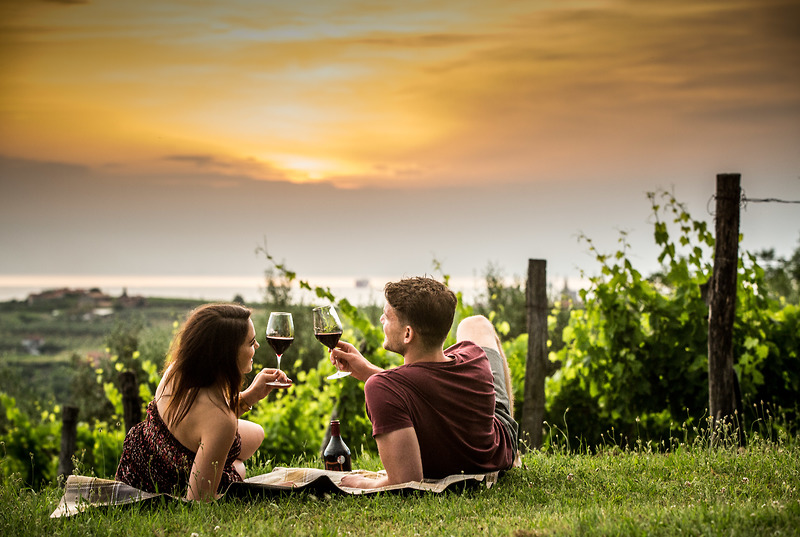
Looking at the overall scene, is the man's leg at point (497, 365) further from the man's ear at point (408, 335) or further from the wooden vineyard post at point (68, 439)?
the wooden vineyard post at point (68, 439)

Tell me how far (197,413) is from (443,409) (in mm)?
1186

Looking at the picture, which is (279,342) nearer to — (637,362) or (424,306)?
(424,306)

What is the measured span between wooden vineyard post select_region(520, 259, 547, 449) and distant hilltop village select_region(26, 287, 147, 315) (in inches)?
716

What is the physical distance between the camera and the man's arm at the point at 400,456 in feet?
10.6

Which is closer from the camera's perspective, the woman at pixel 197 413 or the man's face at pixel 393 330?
the woman at pixel 197 413

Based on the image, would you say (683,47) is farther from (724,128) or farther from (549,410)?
(549,410)

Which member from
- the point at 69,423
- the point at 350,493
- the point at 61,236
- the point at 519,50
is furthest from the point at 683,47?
the point at 61,236

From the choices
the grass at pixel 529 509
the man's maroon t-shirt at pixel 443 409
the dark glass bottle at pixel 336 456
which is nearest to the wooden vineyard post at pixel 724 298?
the grass at pixel 529 509

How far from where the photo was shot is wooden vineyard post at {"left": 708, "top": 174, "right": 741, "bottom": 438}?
521cm

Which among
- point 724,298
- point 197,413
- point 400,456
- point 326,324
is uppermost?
point 724,298

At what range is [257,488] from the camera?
11.2 feet

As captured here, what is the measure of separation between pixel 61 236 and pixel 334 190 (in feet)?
25.4

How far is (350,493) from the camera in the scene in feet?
11.0

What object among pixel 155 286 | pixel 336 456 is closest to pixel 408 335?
pixel 336 456
